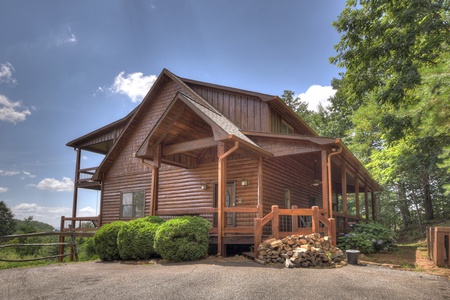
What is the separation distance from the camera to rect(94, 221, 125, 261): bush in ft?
34.7

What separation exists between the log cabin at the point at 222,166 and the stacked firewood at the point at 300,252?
62 cm

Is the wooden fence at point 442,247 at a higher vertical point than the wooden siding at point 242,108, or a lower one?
lower

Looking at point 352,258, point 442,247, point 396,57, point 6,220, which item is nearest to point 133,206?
point 352,258

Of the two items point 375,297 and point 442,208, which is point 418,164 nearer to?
point 442,208

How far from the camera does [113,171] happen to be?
1791cm

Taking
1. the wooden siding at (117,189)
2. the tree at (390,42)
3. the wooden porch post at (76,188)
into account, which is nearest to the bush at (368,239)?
the tree at (390,42)

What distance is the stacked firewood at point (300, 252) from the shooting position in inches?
311

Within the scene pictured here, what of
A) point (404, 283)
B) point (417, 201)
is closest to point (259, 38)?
point (404, 283)

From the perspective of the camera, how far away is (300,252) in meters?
7.90

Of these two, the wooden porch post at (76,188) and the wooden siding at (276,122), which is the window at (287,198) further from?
the wooden porch post at (76,188)

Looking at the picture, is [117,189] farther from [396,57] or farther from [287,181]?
[396,57]

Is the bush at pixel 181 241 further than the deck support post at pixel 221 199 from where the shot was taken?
No

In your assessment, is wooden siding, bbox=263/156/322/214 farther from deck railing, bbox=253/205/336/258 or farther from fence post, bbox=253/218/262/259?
fence post, bbox=253/218/262/259

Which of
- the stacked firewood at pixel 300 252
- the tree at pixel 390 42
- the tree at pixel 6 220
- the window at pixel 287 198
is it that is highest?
the tree at pixel 390 42
